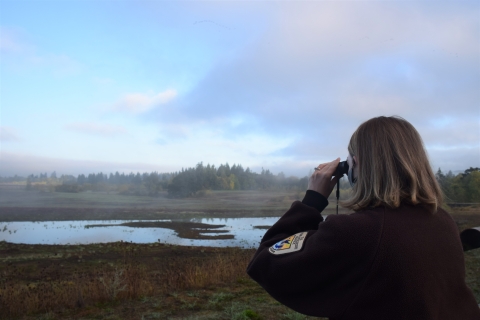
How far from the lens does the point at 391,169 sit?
1.70m

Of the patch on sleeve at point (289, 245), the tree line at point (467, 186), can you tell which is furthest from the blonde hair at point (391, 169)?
the tree line at point (467, 186)

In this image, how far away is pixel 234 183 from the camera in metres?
80.9

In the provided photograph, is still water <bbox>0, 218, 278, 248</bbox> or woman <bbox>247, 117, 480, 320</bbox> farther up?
woman <bbox>247, 117, 480, 320</bbox>

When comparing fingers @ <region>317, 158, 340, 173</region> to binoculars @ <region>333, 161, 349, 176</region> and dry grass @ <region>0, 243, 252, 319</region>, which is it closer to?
binoculars @ <region>333, 161, 349, 176</region>

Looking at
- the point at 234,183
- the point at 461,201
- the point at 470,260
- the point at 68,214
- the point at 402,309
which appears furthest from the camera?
the point at 234,183

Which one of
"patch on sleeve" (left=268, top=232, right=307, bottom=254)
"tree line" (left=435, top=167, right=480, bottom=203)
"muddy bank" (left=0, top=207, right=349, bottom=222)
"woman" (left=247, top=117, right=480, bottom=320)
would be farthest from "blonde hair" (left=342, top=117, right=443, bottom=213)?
"muddy bank" (left=0, top=207, right=349, bottom=222)

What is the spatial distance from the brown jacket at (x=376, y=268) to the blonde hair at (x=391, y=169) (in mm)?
64

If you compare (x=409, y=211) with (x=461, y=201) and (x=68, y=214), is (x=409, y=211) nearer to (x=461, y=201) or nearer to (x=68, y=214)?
(x=461, y=201)

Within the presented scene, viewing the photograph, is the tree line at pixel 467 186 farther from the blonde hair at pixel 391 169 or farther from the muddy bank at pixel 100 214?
the blonde hair at pixel 391 169

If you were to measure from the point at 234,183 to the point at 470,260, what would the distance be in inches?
2690

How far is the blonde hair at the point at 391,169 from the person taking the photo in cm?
165

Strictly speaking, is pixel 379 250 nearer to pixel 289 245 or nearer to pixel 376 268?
pixel 376 268

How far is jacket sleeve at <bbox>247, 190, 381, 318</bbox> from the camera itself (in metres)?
1.52

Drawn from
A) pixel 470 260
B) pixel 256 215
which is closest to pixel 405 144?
pixel 470 260
